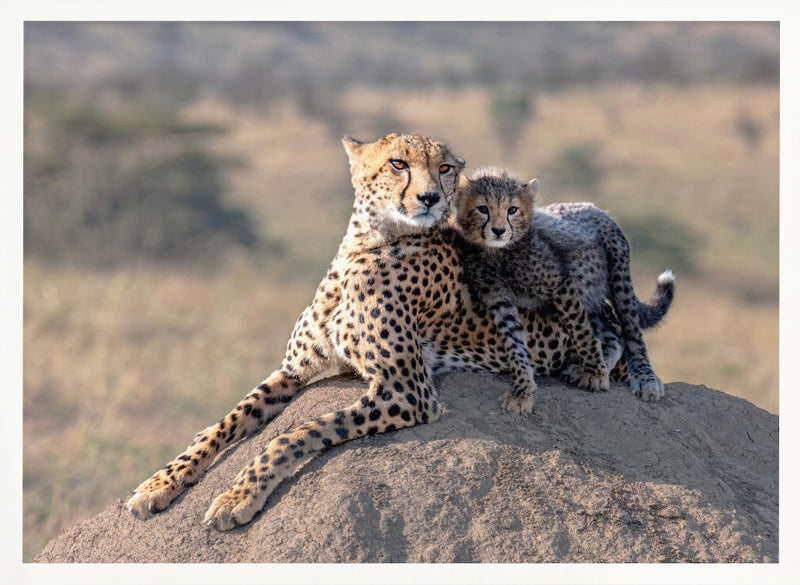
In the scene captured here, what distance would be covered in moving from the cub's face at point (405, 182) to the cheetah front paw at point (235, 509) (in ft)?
3.61

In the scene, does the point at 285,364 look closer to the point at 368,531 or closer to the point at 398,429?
the point at 398,429

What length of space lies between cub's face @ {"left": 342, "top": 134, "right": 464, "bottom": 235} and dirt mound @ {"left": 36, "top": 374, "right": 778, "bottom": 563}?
641 mm

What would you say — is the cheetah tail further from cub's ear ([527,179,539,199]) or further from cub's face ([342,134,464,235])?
cub's face ([342,134,464,235])

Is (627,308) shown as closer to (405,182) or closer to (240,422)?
(405,182)

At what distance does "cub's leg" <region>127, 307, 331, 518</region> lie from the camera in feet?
15.0

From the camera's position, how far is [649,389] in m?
5.10

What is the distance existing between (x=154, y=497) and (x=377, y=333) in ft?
3.23

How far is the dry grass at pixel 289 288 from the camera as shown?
11344 millimetres

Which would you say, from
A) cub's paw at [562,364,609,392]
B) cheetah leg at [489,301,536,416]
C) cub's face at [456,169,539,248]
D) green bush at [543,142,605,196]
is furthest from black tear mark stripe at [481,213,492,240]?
green bush at [543,142,605,196]

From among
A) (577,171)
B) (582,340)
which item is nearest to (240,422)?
(582,340)

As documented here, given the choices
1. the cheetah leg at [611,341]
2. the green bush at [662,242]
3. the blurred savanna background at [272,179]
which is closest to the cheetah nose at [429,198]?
the cheetah leg at [611,341]

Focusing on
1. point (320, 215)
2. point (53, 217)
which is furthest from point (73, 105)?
point (320, 215)

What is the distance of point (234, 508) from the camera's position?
14.2ft
